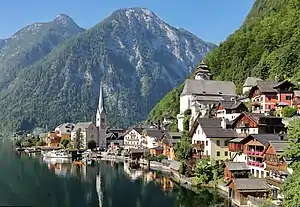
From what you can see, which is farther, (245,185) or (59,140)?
(59,140)

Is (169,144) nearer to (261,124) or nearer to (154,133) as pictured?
(154,133)

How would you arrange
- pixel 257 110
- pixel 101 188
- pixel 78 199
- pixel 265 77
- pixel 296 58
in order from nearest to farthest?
pixel 78 199 → pixel 101 188 → pixel 257 110 → pixel 296 58 → pixel 265 77

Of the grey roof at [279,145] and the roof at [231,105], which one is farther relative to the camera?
the roof at [231,105]

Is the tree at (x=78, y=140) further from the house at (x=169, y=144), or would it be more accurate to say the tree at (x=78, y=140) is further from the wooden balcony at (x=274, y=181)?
the wooden balcony at (x=274, y=181)

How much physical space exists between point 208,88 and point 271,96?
2635 centimetres

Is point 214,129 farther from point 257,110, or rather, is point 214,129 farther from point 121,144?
point 121,144


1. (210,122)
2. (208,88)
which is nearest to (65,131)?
(208,88)

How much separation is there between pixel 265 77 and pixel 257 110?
24005mm

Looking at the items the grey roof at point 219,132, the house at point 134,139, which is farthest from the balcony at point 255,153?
the house at point 134,139

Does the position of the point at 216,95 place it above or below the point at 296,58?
below

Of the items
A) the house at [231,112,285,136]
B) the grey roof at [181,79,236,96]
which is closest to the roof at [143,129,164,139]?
the grey roof at [181,79,236,96]

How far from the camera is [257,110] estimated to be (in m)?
65.2

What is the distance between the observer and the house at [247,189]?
38.2 m

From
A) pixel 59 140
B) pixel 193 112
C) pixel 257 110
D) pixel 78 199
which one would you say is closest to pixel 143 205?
pixel 78 199
